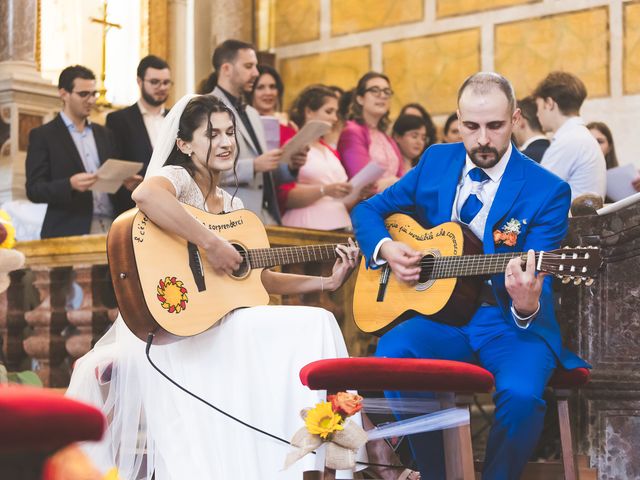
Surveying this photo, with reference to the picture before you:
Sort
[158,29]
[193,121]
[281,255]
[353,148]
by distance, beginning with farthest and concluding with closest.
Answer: [158,29], [353,148], [193,121], [281,255]

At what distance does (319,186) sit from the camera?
261 inches

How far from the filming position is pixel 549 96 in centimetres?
632

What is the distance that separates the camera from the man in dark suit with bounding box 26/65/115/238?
247 inches

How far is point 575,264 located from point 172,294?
1505mm

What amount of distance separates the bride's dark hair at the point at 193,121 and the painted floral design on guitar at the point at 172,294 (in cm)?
49

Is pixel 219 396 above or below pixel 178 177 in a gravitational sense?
below

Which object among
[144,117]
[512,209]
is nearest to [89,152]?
[144,117]

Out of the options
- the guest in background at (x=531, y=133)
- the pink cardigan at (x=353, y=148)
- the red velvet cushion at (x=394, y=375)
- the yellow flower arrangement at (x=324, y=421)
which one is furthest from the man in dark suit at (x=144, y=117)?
the yellow flower arrangement at (x=324, y=421)

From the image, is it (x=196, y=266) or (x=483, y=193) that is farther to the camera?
(x=196, y=266)

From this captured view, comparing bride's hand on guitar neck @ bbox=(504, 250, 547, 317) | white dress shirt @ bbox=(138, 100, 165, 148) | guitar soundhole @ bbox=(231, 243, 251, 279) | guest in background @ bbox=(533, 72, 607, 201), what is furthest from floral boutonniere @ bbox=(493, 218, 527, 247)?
white dress shirt @ bbox=(138, 100, 165, 148)

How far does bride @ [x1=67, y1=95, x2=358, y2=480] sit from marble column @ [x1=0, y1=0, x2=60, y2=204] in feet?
14.4

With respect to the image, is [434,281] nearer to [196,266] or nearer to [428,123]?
[196,266]

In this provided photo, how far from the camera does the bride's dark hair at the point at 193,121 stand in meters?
4.43

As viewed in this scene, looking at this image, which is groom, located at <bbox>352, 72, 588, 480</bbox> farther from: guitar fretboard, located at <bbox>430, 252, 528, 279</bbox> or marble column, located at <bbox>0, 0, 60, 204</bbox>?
marble column, located at <bbox>0, 0, 60, 204</bbox>
